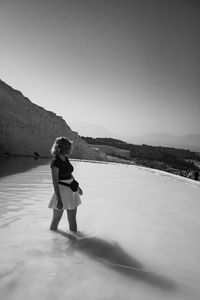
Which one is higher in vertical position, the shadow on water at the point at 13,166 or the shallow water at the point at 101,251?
the shadow on water at the point at 13,166

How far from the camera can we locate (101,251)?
352cm

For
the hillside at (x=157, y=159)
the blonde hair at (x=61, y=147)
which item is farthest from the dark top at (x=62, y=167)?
the hillside at (x=157, y=159)

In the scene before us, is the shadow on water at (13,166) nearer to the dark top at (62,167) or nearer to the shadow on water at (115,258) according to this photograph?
the dark top at (62,167)

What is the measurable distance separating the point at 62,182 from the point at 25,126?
562 inches

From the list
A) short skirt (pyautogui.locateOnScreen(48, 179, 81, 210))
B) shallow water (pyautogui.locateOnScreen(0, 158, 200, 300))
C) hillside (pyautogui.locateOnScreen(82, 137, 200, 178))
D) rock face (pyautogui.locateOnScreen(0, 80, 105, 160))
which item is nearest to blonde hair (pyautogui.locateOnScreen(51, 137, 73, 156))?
short skirt (pyautogui.locateOnScreen(48, 179, 81, 210))

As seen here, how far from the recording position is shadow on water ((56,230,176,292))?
9.36 ft

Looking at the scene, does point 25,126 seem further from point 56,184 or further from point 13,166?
point 56,184

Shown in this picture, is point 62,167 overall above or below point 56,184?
above

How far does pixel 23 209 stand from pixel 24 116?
43.2ft

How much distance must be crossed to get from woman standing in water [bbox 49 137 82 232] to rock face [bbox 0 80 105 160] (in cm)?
1382

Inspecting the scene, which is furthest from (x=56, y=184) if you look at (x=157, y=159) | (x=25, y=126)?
(x=157, y=159)

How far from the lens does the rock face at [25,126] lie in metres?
16.7

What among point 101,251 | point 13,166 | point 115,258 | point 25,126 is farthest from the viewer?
point 25,126

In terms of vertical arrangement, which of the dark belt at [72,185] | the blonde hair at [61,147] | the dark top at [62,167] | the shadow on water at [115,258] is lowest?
the shadow on water at [115,258]
